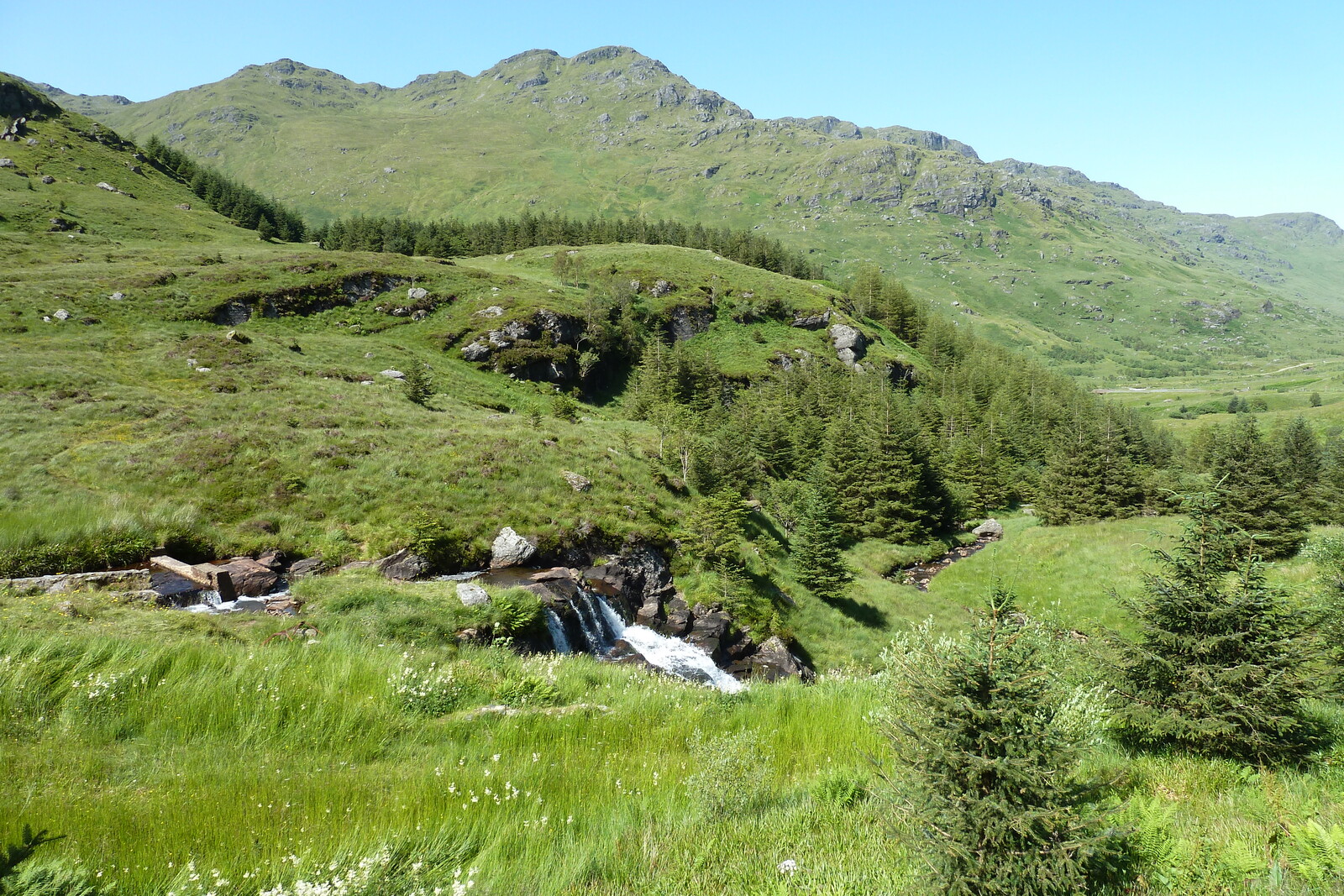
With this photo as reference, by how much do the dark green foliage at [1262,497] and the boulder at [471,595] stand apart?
1376 inches

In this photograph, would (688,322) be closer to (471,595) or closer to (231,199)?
(471,595)

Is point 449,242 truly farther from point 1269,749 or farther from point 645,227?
point 1269,749

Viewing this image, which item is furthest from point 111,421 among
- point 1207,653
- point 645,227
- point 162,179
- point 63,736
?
point 162,179

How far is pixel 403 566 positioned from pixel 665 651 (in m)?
10.0

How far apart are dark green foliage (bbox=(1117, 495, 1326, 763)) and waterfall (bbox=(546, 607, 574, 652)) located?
13851 mm

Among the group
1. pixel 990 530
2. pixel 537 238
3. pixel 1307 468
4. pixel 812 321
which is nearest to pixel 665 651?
pixel 990 530

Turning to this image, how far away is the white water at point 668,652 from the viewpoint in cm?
1934

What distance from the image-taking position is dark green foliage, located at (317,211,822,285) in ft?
363

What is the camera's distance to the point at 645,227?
462 feet

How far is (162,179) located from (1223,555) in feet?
591

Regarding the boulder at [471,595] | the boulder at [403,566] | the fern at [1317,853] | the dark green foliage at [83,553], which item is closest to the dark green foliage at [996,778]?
the fern at [1317,853]

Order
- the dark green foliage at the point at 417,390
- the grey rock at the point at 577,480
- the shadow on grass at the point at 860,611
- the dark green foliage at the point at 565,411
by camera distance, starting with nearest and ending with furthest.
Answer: the grey rock at the point at 577,480
the shadow on grass at the point at 860,611
the dark green foliage at the point at 417,390
the dark green foliage at the point at 565,411

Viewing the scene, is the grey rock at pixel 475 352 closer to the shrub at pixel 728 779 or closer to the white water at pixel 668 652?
the white water at pixel 668 652

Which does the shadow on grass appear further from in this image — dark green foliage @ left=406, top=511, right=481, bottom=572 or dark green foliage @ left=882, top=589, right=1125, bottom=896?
dark green foliage @ left=882, top=589, right=1125, bottom=896
